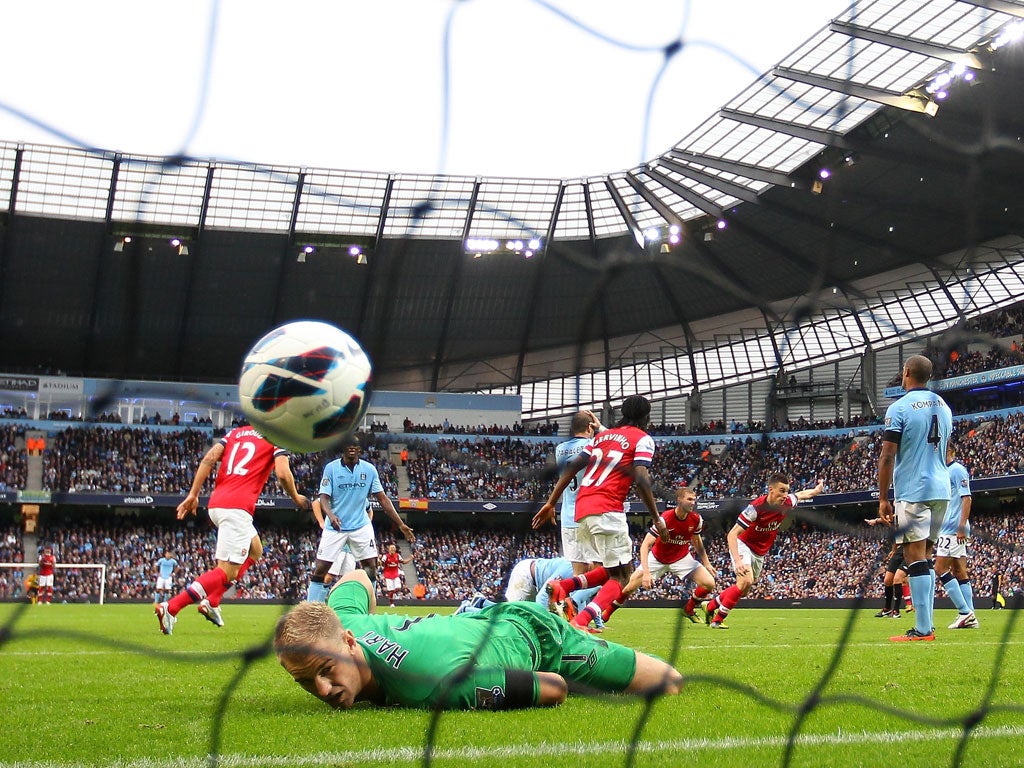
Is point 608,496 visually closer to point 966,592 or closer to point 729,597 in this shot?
point 729,597

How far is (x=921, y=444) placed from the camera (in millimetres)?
7258

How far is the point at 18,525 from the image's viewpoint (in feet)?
107

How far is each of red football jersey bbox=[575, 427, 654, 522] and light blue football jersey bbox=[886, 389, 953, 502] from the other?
180 centimetres

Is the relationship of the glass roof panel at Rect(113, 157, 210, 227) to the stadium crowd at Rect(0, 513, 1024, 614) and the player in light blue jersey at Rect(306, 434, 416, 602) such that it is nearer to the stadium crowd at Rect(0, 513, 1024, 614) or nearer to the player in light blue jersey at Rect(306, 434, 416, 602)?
the stadium crowd at Rect(0, 513, 1024, 614)

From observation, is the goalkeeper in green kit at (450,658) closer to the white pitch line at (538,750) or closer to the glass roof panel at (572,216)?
the white pitch line at (538,750)

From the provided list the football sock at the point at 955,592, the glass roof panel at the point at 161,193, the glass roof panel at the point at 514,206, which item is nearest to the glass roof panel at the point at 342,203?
the glass roof panel at the point at 161,193

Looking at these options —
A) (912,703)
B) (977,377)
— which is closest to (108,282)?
(977,377)

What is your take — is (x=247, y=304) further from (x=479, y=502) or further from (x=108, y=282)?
(x=479, y=502)

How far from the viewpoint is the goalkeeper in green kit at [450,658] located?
11.9 ft

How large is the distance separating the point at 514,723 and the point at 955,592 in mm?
8041

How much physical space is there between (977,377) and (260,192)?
948 inches

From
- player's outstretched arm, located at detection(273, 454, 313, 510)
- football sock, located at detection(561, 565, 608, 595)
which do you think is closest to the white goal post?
player's outstretched arm, located at detection(273, 454, 313, 510)

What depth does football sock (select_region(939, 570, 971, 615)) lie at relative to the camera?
10195 millimetres

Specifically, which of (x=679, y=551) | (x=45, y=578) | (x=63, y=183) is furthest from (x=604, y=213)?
(x=679, y=551)
